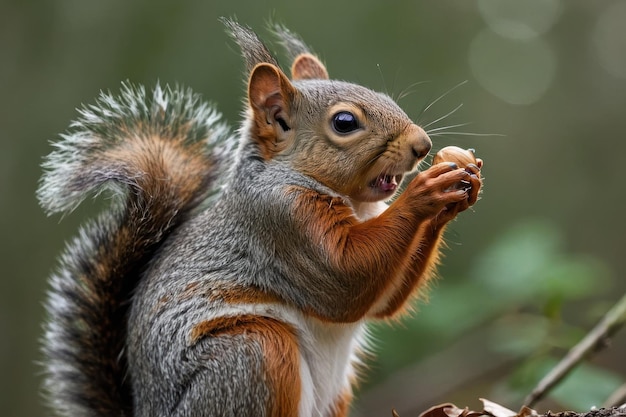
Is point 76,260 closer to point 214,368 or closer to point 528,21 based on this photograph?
point 214,368

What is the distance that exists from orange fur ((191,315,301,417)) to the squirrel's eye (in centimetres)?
71

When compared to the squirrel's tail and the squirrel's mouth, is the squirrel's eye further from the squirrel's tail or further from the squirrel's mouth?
the squirrel's tail

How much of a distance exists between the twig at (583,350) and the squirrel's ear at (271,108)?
4.13 ft

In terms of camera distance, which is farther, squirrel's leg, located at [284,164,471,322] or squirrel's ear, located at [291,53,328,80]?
squirrel's ear, located at [291,53,328,80]

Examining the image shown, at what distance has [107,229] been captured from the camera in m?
3.04

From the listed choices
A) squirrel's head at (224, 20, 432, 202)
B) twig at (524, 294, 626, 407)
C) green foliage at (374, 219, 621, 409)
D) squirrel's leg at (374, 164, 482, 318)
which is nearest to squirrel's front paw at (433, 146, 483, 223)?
squirrel's leg at (374, 164, 482, 318)

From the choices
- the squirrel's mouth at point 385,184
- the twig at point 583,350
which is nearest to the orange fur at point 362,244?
the squirrel's mouth at point 385,184

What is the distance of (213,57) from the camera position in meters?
5.92

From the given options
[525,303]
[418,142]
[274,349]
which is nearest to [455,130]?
[525,303]

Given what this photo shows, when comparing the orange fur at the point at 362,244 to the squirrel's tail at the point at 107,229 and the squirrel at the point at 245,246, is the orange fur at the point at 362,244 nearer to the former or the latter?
the squirrel at the point at 245,246

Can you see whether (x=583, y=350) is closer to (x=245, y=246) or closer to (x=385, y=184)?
(x=385, y=184)

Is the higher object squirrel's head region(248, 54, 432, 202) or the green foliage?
squirrel's head region(248, 54, 432, 202)

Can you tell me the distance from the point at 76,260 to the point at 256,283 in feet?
2.96

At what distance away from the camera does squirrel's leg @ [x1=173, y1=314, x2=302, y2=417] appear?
2.39m
